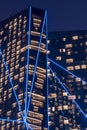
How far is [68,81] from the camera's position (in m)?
143

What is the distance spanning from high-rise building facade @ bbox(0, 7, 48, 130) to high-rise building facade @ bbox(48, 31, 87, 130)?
40.5 ft

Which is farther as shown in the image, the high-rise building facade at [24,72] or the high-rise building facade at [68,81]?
the high-rise building facade at [68,81]

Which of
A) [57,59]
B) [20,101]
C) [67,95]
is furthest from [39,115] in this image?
[57,59]

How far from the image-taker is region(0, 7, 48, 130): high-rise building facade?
11881cm

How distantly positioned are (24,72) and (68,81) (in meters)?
22.9

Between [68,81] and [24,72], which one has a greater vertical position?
[24,72]

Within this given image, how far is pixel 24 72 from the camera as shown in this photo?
405ft

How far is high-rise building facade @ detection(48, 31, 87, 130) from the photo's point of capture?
134625 mm

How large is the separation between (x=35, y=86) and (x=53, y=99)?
18.9 meters

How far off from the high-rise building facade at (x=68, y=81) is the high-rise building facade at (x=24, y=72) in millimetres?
12359

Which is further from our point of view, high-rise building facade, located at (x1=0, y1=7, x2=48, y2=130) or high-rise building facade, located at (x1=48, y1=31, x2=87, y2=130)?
high-rise building facade, located at (x1=48, y1=31, x2=87, y2=130)

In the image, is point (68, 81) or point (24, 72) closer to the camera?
point (24, 72)

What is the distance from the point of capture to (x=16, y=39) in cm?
13238

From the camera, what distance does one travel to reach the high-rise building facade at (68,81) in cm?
Answer: 13462
